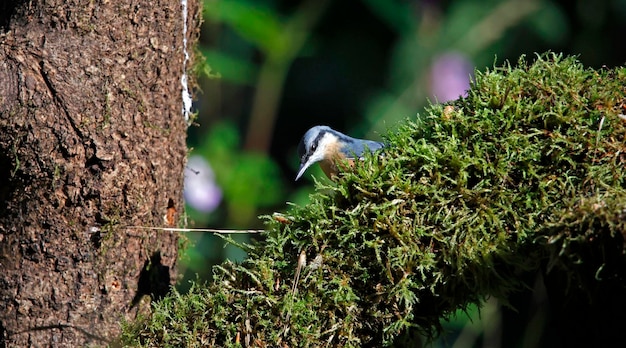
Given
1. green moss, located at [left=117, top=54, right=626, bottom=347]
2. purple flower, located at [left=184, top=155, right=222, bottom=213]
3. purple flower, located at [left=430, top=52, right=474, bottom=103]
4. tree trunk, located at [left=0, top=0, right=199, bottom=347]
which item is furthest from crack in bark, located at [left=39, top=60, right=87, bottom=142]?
purple flower, located at [left=430, top=52, right=474, bottom=103]

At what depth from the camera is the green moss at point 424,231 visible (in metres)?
1.74

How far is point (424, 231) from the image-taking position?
1771mm

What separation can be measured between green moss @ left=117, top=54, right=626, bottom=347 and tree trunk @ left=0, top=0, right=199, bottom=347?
213 millimetres

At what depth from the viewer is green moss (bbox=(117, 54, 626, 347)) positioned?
174 cm

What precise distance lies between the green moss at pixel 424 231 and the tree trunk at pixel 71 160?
0.21 meters

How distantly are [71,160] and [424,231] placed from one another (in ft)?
2.97

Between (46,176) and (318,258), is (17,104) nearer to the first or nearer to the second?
(46,176)

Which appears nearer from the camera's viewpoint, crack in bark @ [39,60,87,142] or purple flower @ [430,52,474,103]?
crack in bark @ [39,60,87,142]

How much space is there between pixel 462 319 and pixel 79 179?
322 centimetres

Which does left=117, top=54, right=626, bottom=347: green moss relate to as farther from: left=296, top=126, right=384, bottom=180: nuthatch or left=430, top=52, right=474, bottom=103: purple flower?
left=430, top=52, right=474, bottom=103: purple flower

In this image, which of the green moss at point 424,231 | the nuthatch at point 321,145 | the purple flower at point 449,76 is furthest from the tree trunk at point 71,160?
the purple flower at point 449,76

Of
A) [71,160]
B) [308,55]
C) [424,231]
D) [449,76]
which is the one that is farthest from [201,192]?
[424,231]

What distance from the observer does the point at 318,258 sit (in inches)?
70.7

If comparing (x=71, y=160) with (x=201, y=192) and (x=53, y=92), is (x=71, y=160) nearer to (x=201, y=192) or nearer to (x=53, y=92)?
(x=53, y=92)
